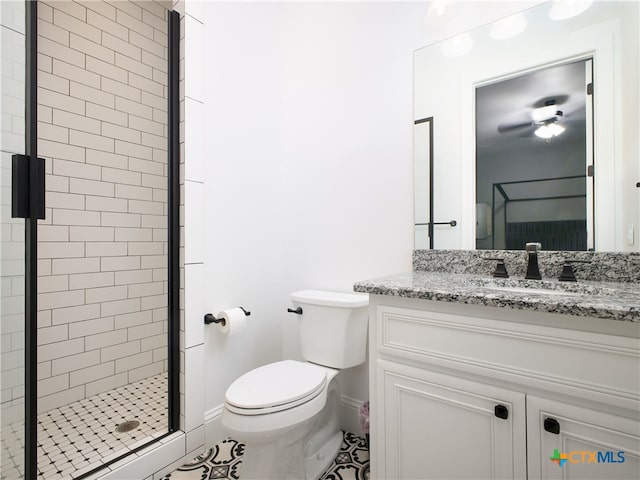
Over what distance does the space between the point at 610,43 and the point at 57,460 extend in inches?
110

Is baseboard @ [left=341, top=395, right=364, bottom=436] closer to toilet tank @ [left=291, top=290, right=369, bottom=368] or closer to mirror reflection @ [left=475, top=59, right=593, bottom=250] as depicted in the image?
toilet tank @ [left=291, top=290, right=369, bottom=368]

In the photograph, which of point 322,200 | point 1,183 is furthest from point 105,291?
point 322,200

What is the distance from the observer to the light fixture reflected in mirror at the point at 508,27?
1.33 metres

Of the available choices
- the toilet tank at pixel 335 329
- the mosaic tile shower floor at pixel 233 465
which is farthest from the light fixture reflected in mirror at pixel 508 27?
the mosaic tile shower floor at pixel 233 465

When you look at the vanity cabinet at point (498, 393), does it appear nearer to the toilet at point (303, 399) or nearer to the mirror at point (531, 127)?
the toilet at point (303, 399)

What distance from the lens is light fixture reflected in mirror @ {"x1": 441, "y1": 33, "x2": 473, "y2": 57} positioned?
1.45 meters

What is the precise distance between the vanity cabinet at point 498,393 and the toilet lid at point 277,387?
284mm

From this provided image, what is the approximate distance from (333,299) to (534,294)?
Answer: 2.83 ft

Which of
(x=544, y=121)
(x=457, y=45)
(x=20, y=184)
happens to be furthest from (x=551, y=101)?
(x=20, y=184)

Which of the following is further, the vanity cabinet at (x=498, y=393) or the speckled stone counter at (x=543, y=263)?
the speckled stone counter at (x=543, y=263)

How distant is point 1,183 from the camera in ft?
2.88

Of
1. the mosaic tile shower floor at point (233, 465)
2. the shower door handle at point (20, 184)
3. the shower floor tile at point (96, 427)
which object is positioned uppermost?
the shower door handle at point (20, 184)

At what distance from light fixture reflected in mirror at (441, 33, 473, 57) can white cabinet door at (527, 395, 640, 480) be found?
144 centimetres

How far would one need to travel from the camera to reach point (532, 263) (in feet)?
4.09
